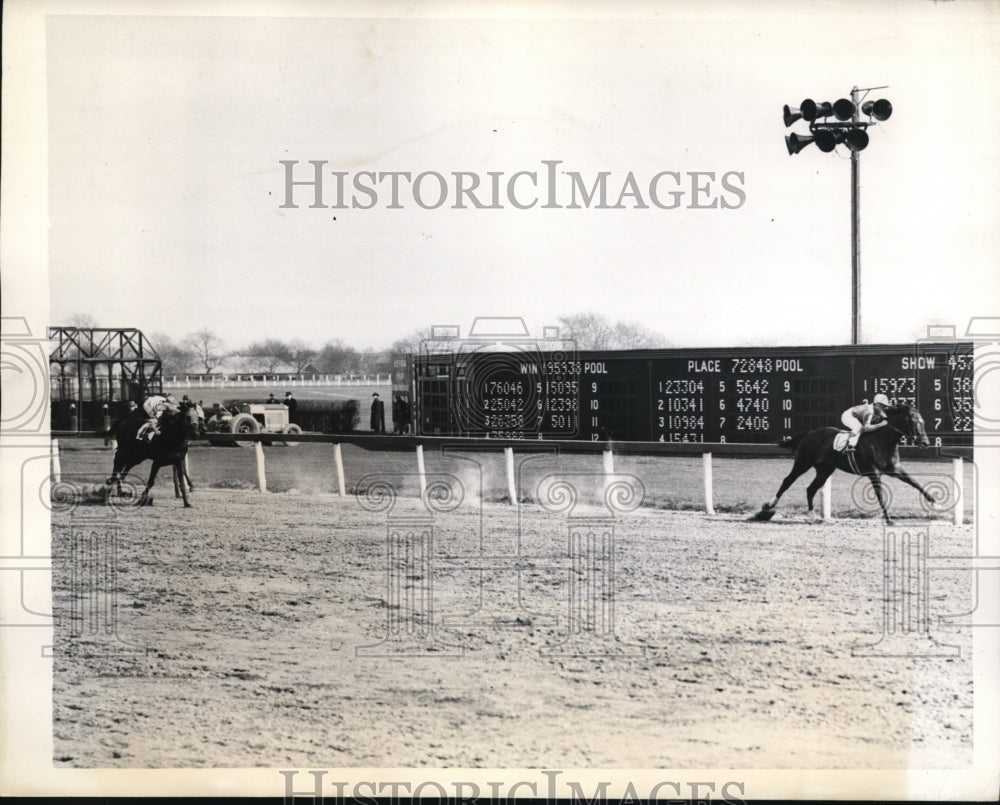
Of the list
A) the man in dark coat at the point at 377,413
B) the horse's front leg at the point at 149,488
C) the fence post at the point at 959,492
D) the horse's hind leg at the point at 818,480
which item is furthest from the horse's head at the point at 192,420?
the fence post at the point at 959,492

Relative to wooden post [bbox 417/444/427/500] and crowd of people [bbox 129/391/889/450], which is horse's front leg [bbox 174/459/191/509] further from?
wooden post [bbox 417/444/427/500]

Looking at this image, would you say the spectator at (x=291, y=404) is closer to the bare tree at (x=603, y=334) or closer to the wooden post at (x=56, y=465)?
the wooden post at (x=56, y=465)

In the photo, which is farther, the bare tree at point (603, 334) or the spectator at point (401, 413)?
the spectator at point (401, 413)

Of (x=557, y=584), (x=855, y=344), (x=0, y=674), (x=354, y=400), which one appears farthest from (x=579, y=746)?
(x=0, y=674)

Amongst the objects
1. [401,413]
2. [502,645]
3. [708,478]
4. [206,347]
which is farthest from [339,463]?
[708,478]

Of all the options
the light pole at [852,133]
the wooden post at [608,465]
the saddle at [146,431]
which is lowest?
the wooden post at [608,465]

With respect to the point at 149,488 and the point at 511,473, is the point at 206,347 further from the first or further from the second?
the point at 511,473

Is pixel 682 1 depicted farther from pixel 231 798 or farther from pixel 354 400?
pixel 231 798
